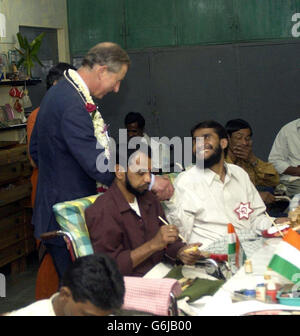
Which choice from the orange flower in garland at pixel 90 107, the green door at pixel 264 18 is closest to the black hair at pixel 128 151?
the orange flower in garland at pixel 90 107

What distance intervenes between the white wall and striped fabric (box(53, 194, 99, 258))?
3666mm

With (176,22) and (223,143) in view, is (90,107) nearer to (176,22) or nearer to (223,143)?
(223,143)

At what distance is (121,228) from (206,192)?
809 mm

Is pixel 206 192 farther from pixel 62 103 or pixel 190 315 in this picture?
pixel 190 315

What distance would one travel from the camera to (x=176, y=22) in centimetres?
742

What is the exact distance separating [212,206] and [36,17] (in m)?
4.32

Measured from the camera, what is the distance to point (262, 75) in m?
7.14

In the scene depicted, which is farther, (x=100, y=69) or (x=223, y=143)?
(x=223, y=143)

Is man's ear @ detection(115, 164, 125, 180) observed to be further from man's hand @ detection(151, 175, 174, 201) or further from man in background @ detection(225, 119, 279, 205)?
man in background @ detection(225, 119, 279, 205)

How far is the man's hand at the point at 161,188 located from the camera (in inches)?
129

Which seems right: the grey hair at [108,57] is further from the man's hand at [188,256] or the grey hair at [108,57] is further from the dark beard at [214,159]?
the man's hand at [188,256]

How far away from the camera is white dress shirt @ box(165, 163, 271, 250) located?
11.4 ft

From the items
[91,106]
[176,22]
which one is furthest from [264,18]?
[91,106]
